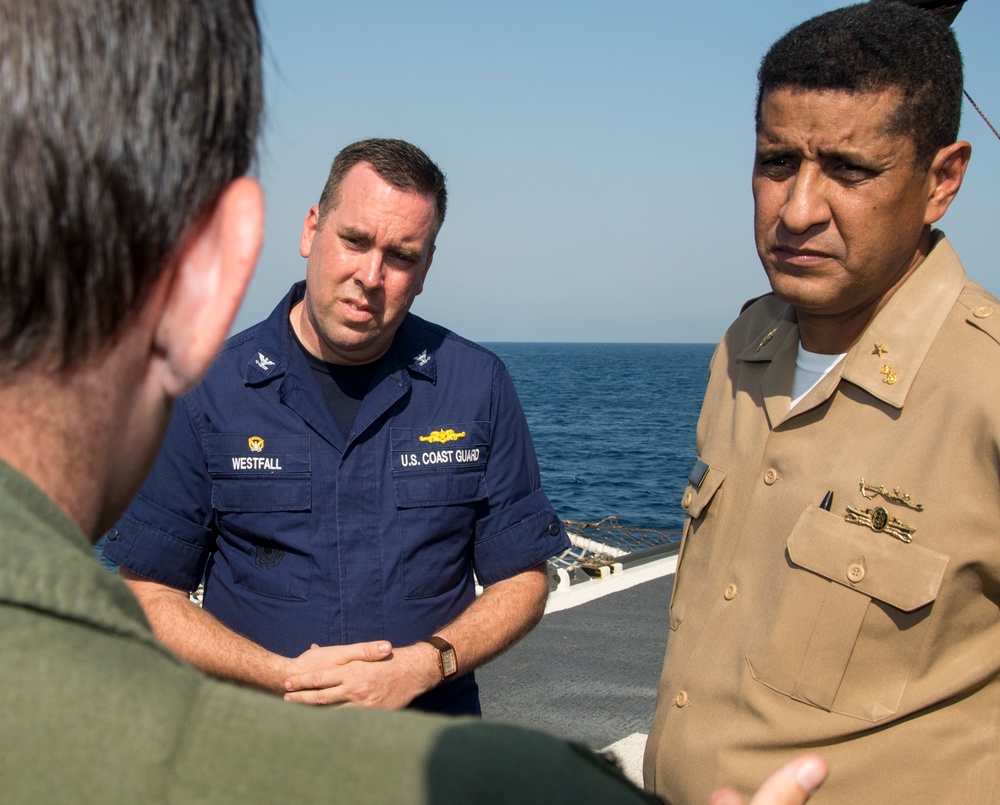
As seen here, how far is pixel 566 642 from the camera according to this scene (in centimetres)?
534

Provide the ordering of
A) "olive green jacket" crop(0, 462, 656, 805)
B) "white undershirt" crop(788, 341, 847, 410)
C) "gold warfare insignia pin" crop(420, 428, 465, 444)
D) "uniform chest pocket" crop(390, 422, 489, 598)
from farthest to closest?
"gold warfare insignia pin" crop(420, 428, 465, 444) < "uniform chest pocket" crop(390, 422, 489, 598) < "white undershirt" crop(788, 341, 847, 410) < "olive green jacket" crop(0, 462, 656, 805)

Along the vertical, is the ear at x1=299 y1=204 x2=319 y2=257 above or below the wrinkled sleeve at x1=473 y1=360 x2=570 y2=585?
above

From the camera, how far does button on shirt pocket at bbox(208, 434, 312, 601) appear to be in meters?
2.66

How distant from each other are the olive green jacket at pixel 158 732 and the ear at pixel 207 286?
18 cm

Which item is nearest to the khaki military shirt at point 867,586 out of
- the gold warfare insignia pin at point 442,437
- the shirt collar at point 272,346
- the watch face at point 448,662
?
the watch face at point 448,662

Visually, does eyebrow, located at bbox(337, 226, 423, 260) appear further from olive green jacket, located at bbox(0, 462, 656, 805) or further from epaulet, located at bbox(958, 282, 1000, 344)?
olive green jacket, located at bbox(0, 462, 656, 805)

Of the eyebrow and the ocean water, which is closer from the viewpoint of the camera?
the eyebrow

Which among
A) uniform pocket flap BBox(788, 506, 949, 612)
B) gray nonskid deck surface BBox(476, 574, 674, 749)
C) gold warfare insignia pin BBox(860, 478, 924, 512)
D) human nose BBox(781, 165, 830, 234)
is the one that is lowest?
gray nonskid deck surface BBox(476, 574, 674, 749)

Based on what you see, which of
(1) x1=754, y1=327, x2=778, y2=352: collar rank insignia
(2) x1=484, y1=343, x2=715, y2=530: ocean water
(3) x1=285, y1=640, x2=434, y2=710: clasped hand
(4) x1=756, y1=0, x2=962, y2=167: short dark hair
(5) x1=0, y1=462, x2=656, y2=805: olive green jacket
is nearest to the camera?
(5) x1=0, y1=462, x2=656, y2=805: olive green jacket

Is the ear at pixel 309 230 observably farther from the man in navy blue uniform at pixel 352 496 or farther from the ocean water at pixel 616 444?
the ocean water at pixel 616 444

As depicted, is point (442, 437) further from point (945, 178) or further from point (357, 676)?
point (945, 178)

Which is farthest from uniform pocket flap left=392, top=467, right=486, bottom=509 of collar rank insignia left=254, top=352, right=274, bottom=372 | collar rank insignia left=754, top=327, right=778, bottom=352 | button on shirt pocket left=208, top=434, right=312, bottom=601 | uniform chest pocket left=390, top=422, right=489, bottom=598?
collar rank insignia left=754, top=327, right=778, bottom=352

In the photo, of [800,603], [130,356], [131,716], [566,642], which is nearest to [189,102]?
[130,356]

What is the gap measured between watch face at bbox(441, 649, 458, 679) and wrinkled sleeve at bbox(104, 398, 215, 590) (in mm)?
786
